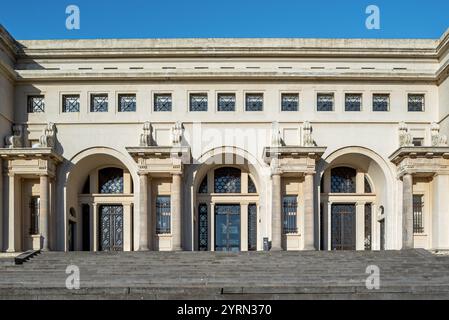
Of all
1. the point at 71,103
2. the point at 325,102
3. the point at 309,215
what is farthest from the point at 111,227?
the point at 325,102

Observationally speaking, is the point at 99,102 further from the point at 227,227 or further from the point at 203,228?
the point at 227,227

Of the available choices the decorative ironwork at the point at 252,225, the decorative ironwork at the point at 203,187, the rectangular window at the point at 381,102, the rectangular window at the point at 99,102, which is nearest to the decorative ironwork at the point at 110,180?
the rectangular window at the point at 99,102

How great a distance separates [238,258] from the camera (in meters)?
28.4

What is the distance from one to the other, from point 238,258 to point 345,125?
9.71m

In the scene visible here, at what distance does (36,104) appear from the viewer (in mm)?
34312

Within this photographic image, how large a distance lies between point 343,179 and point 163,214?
9541 mm

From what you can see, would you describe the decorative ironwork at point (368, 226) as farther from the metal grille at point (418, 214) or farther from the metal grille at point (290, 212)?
the metal grille at point (290, 212)

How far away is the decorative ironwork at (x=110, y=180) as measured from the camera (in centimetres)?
3544

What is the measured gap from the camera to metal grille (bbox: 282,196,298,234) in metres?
33.7

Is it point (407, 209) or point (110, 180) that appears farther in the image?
point (110, 180)

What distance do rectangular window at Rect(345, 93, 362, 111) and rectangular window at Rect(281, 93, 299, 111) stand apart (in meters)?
2.53

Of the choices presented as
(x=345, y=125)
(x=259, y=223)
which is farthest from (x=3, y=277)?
(x=345, y=125)

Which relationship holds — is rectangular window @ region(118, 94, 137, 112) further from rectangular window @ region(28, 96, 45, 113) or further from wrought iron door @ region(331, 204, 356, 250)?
wrought iron door @ region(331, 204, 356, 250)
